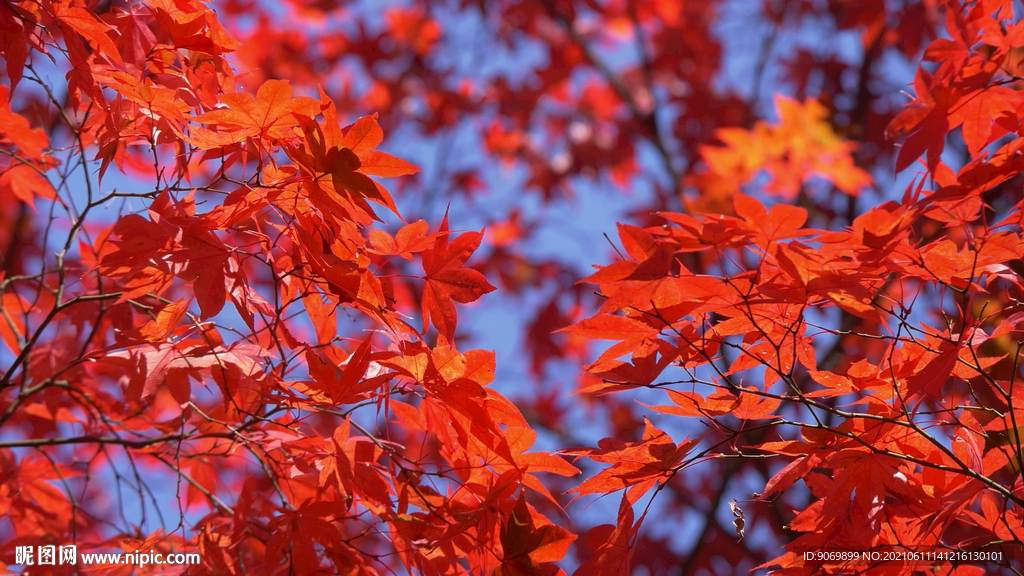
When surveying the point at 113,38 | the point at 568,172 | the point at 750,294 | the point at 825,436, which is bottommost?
the point at 825,436

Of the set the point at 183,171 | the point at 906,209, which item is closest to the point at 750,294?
the point at 906,209

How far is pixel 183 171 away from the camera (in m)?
1.10

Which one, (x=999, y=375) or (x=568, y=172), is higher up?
(x=568, y=172)

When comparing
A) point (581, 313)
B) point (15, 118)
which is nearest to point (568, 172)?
point (581, 313)

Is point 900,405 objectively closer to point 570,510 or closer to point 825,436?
point 825,436

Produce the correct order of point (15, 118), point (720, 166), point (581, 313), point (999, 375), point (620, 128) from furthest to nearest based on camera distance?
point (620, 128) → point (581, 313) → point (720, 166) → point (999, 375) → point (15, 118)

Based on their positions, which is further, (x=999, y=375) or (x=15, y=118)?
(x=999, y=375)

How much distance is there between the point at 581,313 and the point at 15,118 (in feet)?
9.66

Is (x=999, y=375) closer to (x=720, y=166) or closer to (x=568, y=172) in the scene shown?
(x=720, y=166)

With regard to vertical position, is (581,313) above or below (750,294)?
above

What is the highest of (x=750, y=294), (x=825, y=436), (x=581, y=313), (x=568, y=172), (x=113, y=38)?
(x=568, y=172)

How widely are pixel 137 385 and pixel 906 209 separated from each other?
102 cm

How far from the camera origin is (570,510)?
13.7 ft

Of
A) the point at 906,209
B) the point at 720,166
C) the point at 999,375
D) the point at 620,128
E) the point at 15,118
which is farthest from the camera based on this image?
the point at 620,128
